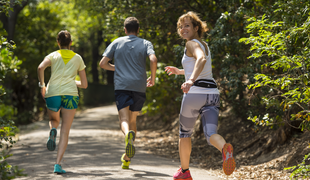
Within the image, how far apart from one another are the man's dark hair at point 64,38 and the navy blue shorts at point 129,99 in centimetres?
107

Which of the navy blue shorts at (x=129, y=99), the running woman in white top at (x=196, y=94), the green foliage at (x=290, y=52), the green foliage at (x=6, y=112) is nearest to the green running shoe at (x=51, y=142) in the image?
the green foliage at (x=6, y=112)

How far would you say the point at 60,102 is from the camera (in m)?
4.99

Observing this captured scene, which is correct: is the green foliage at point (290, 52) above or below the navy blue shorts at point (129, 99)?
above

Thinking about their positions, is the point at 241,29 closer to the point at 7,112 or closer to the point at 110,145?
the point at 110,145

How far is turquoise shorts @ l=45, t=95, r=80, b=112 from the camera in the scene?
16.3ft

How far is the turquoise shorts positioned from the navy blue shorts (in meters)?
0.66

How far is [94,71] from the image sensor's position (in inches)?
1353

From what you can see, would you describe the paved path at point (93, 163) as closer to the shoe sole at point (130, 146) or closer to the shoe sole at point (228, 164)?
the shoe sole at point (130, 146)

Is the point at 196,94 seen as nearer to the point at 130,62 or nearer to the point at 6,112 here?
the point at 130,62

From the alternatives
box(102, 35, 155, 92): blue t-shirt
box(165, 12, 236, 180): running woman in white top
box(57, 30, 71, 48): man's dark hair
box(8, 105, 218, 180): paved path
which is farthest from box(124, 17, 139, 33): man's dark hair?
box(8, 105, 218, 180): paved path

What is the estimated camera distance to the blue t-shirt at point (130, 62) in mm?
4910

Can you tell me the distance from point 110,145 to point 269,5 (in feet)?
15.5

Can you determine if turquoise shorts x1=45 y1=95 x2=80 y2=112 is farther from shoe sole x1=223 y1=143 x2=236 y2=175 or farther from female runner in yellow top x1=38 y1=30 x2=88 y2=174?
shoe sole x1=223 y1=143 x2=236 y2=175

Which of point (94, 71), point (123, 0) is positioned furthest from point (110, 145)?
point (94, 71)
